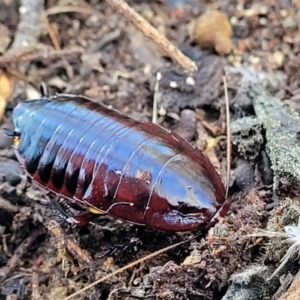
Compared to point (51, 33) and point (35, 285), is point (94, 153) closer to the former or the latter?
point (35, 285)

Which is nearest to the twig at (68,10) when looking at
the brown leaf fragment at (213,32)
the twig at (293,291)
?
the brown leaf fragment at (213,32)

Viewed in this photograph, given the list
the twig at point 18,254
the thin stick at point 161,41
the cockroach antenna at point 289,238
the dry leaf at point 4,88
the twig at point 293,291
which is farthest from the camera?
the dry leaf at point 4,88

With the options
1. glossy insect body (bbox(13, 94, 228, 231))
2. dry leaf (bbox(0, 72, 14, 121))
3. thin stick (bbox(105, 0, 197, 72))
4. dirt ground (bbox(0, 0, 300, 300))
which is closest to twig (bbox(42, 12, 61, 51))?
dirt ground (bbox(0, 0, 300, 300))

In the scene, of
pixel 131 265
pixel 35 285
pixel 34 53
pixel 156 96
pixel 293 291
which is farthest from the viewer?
pixel 34 53

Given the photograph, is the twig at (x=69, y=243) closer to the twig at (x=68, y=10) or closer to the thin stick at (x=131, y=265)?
the thin stick at (x=131, y=265)

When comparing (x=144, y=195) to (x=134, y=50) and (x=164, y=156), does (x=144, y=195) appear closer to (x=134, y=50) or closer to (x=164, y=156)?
(x=164, y=156)

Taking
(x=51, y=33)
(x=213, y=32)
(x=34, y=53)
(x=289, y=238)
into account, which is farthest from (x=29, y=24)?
(x=289, y=238)
